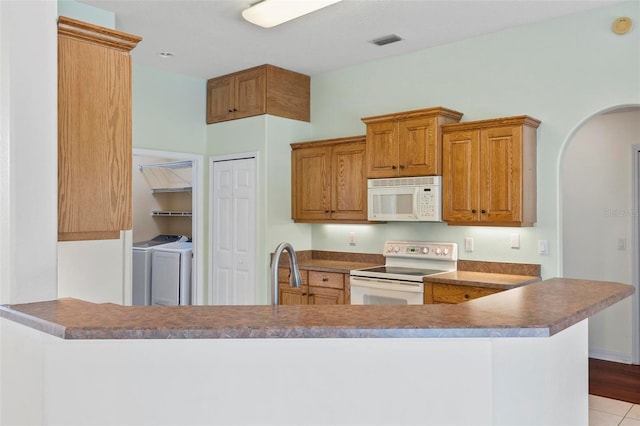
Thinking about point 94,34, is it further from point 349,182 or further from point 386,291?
point 349,182

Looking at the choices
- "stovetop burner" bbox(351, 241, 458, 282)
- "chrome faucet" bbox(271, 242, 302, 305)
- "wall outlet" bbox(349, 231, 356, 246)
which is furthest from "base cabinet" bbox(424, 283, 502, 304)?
"chrome faucet" bbox(271, 242, 302, 305)

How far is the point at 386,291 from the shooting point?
14.0 feet

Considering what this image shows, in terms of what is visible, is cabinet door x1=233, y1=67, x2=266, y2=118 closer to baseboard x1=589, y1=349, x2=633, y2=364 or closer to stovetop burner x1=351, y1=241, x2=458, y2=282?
stovetop burner x1=351, y1=241, x2=458, y2=282

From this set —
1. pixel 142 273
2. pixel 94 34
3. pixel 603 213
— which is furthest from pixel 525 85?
pixel 142 273

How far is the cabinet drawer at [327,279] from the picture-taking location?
463 cm

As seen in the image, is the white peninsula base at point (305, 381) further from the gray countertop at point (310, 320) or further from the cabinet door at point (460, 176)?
the cabinet door at point (460, 176)

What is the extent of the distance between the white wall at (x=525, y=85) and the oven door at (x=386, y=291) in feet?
2.02

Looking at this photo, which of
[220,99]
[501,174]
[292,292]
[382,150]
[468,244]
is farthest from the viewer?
[220,99]

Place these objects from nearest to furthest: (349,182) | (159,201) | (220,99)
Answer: (349,182)
(220,99)
(159,201)

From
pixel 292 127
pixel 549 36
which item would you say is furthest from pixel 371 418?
pixel 292 127

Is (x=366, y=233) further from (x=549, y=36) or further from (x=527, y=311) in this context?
(x=527, y=311)

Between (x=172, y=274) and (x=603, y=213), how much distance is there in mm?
4486

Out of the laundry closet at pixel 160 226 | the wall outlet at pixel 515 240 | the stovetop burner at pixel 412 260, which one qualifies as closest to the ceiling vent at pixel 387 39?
the stovetop burner at pixel 412 260

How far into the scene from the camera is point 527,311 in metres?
1.61
